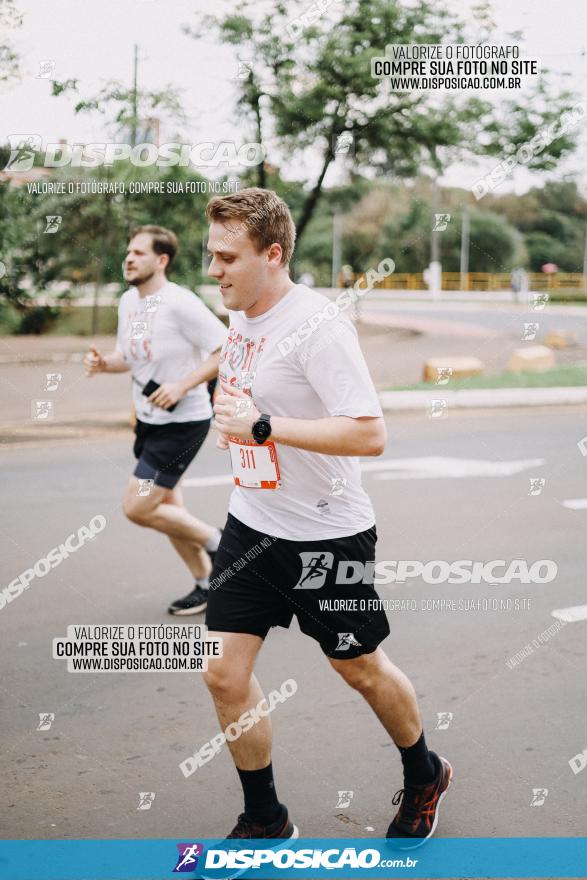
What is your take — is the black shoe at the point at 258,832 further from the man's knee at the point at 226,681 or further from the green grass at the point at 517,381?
the green grass at the point at 517,381

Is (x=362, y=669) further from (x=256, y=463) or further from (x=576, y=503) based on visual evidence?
(x=576, y=503)

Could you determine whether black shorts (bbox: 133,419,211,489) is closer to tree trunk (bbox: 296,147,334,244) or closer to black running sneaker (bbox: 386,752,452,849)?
black running sneaker (bbox: 386,752,452,849)

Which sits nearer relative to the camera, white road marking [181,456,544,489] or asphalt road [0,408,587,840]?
asphalt road [0,408,587,840]

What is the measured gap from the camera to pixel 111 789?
10.7 ft

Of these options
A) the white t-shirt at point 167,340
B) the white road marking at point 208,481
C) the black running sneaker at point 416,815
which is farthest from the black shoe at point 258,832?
the white road marking at point 208,481

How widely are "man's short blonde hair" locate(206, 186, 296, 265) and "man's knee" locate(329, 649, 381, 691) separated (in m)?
1.17

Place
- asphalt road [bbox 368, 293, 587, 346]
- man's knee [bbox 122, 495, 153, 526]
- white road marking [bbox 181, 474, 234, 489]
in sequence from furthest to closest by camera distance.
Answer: asphalt road [bbox 368, 293, 587, 346], white road marking [bbox 181, 474, 234, 489], man's knee [bbox 122, 495, 153, 526]

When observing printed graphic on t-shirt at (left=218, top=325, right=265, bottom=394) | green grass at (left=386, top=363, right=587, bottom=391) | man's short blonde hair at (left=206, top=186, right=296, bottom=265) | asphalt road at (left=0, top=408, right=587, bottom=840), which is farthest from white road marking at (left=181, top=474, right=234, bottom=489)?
green grass at (left=386, top=363, right=587, bottom=391)

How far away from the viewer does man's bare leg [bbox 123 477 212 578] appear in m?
4.73

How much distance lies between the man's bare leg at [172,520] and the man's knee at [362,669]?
211 cm

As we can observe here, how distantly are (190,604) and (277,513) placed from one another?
2.26 meters

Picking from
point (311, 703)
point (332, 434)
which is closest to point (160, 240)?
point (311, 703)

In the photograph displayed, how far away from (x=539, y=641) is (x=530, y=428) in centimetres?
671

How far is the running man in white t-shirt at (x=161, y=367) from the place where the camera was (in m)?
4.75
